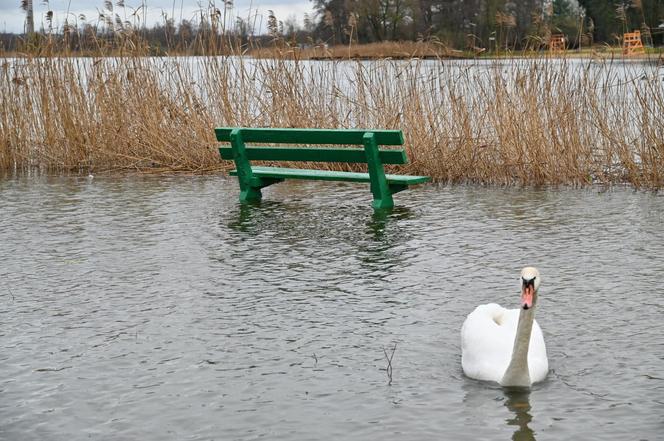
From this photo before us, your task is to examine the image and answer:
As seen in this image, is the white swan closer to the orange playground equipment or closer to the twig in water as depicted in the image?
the twig in water

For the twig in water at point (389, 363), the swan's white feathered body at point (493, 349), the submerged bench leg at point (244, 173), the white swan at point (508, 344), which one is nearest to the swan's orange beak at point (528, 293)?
the white swan at point (508, 344)

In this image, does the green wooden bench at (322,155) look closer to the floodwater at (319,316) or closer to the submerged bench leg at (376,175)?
the submerged bench leg at (376,175)

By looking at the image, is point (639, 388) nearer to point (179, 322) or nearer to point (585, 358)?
point (585, 358)

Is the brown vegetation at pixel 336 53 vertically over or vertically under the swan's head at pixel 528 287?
over

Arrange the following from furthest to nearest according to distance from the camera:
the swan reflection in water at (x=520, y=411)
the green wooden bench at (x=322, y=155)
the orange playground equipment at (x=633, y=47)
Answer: the orange playground equipment at (x=633, y=47) → the green wooden bench at (x=322, y=155) → the swan reflection in water at (x=520, y=411)

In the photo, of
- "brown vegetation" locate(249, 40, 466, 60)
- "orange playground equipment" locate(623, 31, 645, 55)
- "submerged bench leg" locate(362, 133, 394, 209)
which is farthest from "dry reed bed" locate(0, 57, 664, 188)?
"submerged bench leg" locate(362, 133, 394, 209)

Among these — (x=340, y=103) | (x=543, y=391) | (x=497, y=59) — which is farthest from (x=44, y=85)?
(x=543, y=391)

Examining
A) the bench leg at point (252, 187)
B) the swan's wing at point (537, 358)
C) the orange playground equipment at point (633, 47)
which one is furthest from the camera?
the orange playground equipment at point (633, 47)

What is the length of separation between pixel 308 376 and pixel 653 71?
725 centimetres

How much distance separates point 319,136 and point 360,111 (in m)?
2.63

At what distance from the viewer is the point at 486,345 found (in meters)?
5.54

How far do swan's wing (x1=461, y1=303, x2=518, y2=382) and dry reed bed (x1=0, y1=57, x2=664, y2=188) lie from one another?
6.21m

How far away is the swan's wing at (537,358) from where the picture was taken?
5355 millimetres

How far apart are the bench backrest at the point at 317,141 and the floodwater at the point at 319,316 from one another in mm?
553
